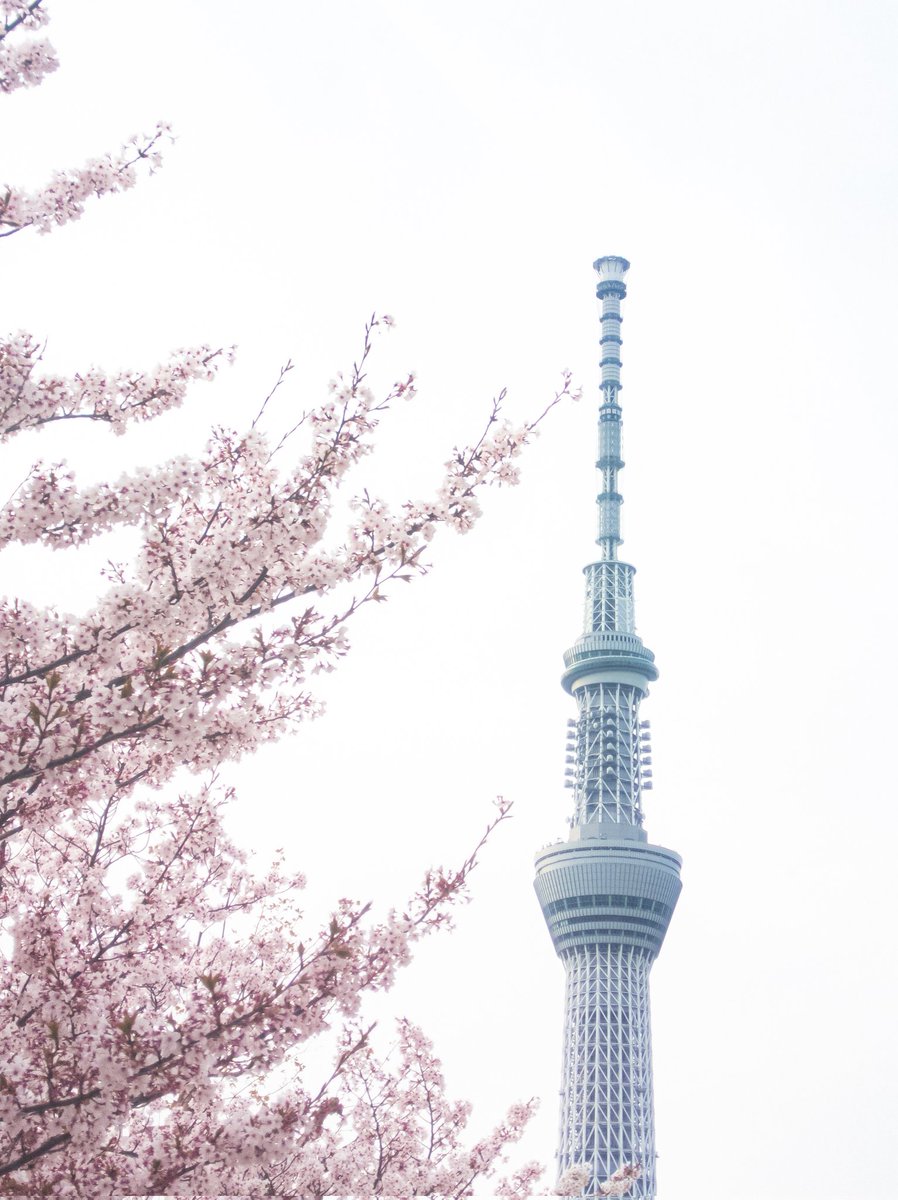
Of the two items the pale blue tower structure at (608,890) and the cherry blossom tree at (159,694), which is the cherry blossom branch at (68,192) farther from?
the pale blue tower structure at (608,890)

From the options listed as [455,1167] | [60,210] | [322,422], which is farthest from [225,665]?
[455,1167]

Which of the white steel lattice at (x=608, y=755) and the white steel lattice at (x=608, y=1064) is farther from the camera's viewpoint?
the white steel lattice at (x=608, y=755)

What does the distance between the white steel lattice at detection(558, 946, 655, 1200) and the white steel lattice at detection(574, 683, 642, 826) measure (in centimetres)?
1315

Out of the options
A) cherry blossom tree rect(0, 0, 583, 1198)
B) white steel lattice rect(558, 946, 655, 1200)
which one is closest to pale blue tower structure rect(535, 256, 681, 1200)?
white steel lattice rect(558, 946, 655, 1200)

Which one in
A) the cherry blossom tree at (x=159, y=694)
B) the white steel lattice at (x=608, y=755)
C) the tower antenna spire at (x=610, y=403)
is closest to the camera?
the cherry blossom tree at (x=159, y=694)

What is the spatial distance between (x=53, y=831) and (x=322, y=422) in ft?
17.9

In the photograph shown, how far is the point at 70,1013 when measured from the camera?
800 cm

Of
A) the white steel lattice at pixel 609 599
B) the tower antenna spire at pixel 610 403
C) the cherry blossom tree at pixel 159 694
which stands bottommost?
the cherry blossom tree at pixel 159 694

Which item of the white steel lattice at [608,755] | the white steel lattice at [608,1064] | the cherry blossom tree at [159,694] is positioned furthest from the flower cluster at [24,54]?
the white steel lattice at [608,755]

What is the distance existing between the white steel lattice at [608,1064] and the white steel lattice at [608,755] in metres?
13.2

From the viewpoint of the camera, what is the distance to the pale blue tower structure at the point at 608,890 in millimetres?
113875

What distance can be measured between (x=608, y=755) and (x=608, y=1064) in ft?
94.8

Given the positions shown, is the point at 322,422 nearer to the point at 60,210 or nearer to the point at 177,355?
the point at 177,355

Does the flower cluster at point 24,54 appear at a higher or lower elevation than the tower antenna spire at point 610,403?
lower
